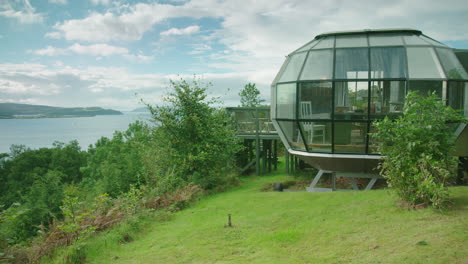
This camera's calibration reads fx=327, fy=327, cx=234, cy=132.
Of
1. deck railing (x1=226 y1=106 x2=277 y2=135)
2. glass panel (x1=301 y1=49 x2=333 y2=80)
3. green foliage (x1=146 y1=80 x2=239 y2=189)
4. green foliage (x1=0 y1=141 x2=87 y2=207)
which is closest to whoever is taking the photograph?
glass panel (x1=301 y1=49 x2=333 y2=80)

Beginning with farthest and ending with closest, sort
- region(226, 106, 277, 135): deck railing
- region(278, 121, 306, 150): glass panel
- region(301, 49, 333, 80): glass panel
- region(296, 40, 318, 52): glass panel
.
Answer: region(226, 106, 277, 135): deck railing
region(296, 40, 318, 52): glass panel
region(278, 121, 306, 150): glass panel
region(301, 49, 333, 80): glass panel

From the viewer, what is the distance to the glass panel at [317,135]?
10.6 m

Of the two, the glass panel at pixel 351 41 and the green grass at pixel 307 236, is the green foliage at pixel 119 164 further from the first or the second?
the glass panel at pixel 351 41

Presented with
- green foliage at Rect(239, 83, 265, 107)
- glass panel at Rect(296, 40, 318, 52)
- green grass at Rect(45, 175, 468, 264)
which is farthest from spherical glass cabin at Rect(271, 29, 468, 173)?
green foliage at Rect(239, 83, 265, 107)

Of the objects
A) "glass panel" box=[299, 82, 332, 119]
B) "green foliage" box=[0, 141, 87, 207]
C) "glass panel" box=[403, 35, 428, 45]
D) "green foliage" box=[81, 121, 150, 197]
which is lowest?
"green foliage" box=[0, 141, 87, 207]

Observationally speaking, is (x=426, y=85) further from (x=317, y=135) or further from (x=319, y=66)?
(x=317, y=135)

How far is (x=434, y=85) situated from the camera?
9844 mm

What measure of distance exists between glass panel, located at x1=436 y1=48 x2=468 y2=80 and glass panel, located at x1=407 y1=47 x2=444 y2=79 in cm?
25

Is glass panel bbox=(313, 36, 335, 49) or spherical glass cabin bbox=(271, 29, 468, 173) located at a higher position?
glass panel bbox=(313, 36, 335, 49)

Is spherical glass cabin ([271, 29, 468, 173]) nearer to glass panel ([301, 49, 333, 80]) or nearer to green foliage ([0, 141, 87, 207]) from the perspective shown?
glass panel ([301, 49, 333, 80])

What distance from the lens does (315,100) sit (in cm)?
1059

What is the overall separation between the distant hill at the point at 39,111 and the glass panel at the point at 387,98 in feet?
278

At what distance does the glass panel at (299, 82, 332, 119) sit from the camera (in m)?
10.3

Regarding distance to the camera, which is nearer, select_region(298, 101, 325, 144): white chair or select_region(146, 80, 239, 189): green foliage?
select_region(298, 101, 325, 144): white chair
